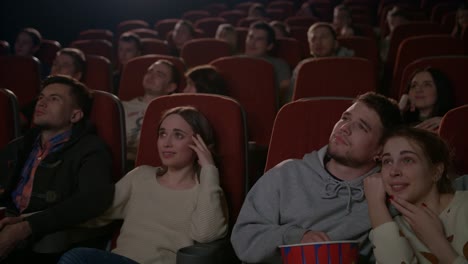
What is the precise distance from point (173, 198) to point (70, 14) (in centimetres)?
609

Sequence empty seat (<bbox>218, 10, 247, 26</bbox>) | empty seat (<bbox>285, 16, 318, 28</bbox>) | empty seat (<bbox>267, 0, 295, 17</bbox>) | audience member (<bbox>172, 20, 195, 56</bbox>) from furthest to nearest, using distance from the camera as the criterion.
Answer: empty seat (<bbox>267, 0, 295, 17</bbox>) → empty seat (<bbox>218, 10, 247, 26</bbox>) → empty seat (<bbox>285, 16, 318, 28</bbox>) → audience member (<bbox>172, 20, 195, 56</bbox>)

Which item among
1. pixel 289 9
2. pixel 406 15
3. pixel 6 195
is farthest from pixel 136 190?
pixel 289 9

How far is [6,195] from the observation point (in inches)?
80.9

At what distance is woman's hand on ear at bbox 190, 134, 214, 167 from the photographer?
1.85 meters

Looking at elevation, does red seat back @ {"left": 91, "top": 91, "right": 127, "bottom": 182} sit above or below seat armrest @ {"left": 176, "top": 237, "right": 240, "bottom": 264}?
above

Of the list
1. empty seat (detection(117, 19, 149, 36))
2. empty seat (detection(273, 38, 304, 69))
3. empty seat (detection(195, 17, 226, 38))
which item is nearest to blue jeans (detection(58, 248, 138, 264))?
empty seat (detection(273, 38, 304, 69))

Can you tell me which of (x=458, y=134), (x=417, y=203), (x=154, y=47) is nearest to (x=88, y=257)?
(x=417, y=203)

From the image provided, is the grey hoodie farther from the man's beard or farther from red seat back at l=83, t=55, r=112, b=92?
red seat back at l=83, t=55, r=112, b=92

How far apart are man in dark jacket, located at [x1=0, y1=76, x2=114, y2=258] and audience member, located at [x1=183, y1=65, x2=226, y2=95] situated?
67cm

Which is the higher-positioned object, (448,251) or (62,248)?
(448,251)

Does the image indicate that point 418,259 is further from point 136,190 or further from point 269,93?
point 269,93

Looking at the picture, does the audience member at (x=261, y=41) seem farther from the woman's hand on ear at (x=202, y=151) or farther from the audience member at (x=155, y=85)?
the woman's hand on ear at (x=202, y=151)

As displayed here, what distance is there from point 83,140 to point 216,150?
1.38ft

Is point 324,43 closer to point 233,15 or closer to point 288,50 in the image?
point 288,50
